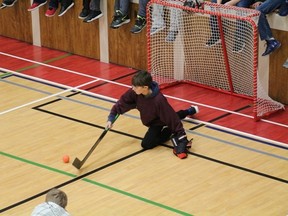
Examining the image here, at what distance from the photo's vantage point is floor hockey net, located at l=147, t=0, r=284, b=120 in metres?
11.4

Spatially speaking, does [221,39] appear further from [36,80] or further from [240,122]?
[36,80]

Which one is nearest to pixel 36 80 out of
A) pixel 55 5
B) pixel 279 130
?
pixel 55 5

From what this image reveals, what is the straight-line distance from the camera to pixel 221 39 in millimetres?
11789

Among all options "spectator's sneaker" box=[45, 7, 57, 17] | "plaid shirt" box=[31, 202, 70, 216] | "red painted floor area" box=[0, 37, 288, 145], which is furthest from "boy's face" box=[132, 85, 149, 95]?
"spectator's sneaker" box=[45, 7, 57, 17]

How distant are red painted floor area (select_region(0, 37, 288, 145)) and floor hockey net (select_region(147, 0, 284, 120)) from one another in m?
0.18

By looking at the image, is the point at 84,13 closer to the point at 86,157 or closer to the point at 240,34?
the point at 240,34

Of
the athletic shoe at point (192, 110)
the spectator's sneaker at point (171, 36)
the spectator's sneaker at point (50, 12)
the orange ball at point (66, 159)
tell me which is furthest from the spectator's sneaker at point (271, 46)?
Answer: the spectator's sneaker at point (50, 12)

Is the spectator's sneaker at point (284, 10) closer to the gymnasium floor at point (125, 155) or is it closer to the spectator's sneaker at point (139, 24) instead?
the gymnasium floor at point (125, 155)

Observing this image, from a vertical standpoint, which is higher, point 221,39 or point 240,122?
point 221,39

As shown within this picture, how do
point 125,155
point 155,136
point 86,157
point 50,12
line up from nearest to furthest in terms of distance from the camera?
point 86,157 → point 125,155 → point 155,136 → point 50,12

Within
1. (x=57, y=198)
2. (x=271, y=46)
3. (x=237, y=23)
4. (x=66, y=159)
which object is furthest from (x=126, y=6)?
(x=57, y=198)

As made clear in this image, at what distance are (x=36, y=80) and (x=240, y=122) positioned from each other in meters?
3.53

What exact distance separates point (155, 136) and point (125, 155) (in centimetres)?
45

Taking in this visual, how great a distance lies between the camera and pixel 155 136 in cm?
1041
